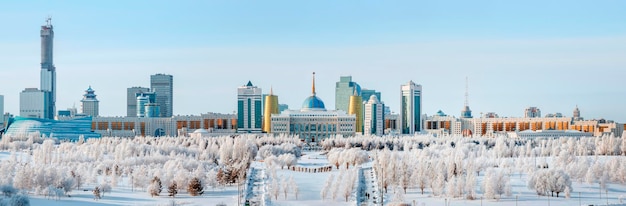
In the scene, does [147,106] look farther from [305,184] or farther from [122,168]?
[305,184]

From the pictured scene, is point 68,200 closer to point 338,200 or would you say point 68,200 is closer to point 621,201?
point 338,200

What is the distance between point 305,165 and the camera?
82438mm

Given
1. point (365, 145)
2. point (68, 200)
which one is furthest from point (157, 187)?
point (365, 145)

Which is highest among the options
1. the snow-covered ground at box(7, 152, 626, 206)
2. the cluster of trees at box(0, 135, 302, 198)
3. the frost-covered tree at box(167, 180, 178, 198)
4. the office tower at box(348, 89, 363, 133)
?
the office tower at box(348, 89, 363, 133)

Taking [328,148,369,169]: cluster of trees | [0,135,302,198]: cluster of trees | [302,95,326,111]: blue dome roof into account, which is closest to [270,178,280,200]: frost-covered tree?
[0,135,302,198]: cluster of trees

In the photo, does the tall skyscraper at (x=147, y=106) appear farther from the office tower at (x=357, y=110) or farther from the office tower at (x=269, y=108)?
the office tower at (x=357, y=110)

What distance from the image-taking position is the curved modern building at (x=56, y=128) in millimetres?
132375

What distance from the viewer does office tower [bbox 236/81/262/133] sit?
166000mm

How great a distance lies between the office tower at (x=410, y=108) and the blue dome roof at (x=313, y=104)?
22.9m

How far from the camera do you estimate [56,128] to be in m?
134

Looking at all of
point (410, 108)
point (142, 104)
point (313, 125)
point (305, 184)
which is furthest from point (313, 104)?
point (305, 184)

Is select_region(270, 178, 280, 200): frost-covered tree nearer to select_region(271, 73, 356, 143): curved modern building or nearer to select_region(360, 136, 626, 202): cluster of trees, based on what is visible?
select_region(360, 136, 626, 202): cluster of trees

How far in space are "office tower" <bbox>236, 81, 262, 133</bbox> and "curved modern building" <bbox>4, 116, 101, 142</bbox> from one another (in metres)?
34.8

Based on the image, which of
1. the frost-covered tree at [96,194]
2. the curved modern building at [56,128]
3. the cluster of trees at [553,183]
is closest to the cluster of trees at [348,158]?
the cluster of trees at [553,183]
